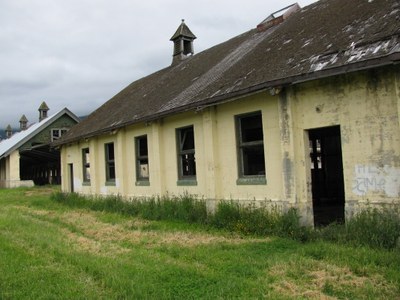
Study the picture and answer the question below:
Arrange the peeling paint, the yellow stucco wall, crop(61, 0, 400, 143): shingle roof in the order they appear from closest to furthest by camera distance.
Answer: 1. the yellow stucco wall
2. crop(61, 0, 400, 143): shingle roof
3. the peeling paint

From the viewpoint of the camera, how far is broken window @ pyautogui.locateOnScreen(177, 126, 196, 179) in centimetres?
1376

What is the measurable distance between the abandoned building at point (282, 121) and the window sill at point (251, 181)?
38mm

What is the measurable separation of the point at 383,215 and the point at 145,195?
940 centimetres

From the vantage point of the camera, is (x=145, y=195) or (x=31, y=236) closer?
(x=31, y=236)

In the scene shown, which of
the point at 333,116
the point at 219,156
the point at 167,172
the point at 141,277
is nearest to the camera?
the point at 141,277

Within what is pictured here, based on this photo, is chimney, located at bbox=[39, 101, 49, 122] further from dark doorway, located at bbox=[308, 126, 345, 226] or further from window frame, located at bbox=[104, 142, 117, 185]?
dark doorway, located at bbox=[308, 126, 345, 226]

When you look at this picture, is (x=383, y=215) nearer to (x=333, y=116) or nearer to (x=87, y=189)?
(x=333, y=116)

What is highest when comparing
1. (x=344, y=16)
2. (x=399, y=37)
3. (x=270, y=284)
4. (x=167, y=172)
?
(x=344, y=16)

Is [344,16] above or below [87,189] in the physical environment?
above

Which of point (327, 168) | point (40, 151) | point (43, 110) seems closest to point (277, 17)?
point (327, 168)

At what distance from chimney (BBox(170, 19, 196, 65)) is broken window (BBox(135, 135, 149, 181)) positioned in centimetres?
895

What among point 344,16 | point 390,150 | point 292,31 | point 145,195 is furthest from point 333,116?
point 145,195

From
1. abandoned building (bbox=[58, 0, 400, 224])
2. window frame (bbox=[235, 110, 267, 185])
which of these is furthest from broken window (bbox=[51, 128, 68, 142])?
window frame (bbox=[235, 110, 267, 185])

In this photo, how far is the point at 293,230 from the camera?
899 centimetres
